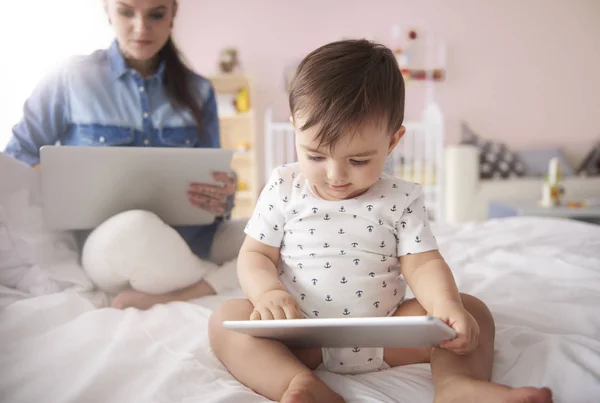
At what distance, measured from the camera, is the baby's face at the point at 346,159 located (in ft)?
1.88

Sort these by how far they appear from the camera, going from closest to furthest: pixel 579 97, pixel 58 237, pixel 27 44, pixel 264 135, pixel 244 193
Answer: pixel 27 44 < pixel 58 237 < pixel 244 193 < pixel 264 135 < pixel 579 97

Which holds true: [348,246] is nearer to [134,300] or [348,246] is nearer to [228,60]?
[134,300]

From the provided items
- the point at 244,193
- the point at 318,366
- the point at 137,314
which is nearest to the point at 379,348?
the point at 318,366

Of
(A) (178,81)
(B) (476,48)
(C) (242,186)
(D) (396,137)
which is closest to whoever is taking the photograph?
(D) (396,137)

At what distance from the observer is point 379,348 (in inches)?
23.6

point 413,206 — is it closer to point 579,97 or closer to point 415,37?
point 415,37

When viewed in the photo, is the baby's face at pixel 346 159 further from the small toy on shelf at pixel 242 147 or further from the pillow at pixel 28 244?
the small toy on shelf at pixel 242 147

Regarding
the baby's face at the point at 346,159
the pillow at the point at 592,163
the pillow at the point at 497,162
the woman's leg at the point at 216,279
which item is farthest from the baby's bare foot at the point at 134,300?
the pillow at the point at 592,163

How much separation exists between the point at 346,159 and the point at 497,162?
256cm

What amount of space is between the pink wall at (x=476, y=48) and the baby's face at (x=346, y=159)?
2425mm

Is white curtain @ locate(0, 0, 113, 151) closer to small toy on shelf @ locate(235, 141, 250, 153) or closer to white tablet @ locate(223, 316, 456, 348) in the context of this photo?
white tablet @ locate(223, 316, 456, 348)

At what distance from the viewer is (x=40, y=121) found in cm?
85

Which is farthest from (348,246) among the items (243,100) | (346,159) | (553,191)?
(243,100)

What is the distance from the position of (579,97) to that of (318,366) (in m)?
3.23
